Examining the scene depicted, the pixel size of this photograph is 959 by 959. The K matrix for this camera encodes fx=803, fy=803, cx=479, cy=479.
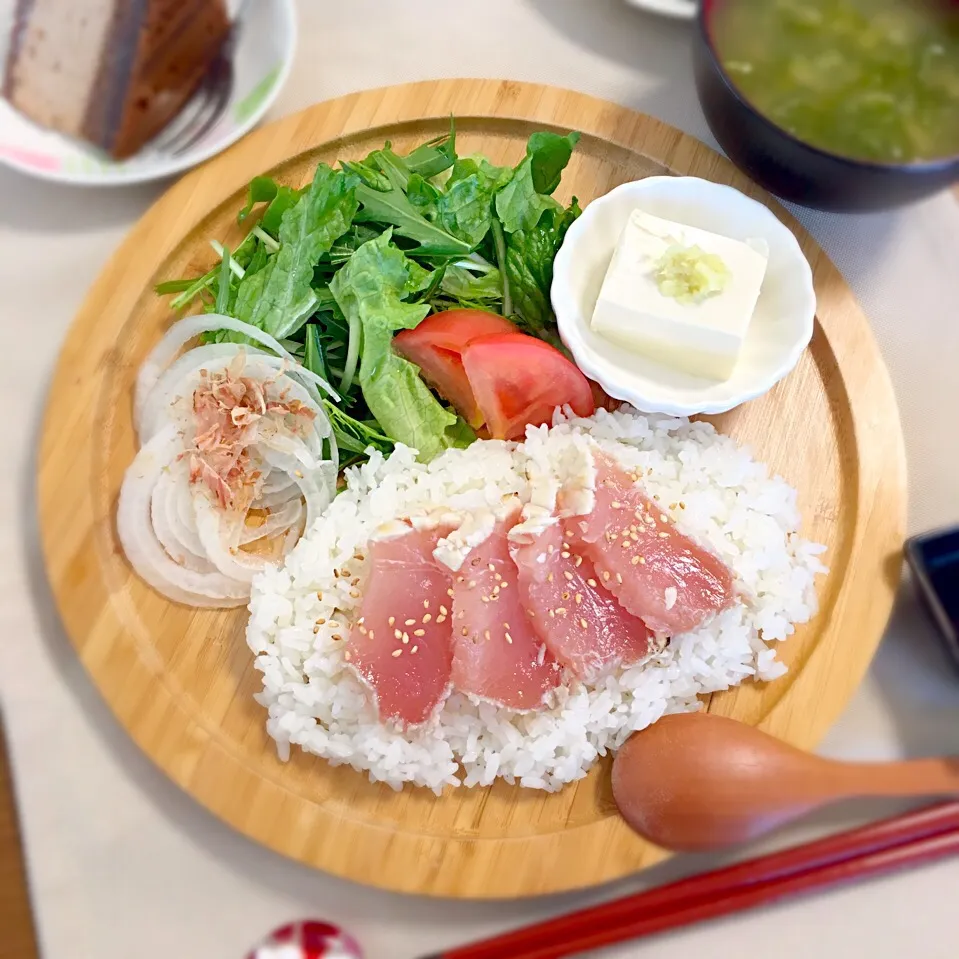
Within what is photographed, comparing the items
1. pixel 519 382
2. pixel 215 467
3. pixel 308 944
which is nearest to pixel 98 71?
pixel 215 467

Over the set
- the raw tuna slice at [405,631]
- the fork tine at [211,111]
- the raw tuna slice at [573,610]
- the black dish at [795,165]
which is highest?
the black dish at [795,165]

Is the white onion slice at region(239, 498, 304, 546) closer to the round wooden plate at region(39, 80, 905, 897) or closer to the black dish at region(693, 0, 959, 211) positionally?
the round wooden plate at region(39, 80, 905, 897)

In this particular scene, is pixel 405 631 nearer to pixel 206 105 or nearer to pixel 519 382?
pixel 519 382

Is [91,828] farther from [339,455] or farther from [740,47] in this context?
[740,47]

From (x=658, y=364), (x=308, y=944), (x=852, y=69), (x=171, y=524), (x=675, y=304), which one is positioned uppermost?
(x=852, y=69)

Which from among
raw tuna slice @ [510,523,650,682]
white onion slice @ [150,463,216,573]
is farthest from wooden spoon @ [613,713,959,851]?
white onion slice @ [150,463,216,573]

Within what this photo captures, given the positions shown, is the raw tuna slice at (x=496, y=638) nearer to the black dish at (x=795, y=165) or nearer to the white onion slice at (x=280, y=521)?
the white onion slice at (x=280, y=521)

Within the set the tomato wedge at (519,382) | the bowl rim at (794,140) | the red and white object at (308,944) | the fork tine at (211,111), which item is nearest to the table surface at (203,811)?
the red and white object at (308,944)

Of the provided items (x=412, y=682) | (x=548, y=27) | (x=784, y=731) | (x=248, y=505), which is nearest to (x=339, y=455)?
(x=248, y=505)
